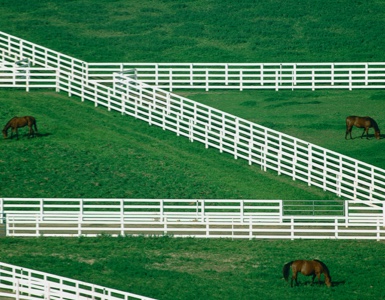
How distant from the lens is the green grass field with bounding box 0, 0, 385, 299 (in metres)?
32.8

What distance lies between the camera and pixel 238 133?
44.3m

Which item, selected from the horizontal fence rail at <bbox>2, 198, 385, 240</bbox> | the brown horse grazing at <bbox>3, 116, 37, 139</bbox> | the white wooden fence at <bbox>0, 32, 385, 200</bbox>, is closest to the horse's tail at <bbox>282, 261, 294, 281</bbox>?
the horizontal fence rail at <bbox>2, 198, 385, 240</bbox>

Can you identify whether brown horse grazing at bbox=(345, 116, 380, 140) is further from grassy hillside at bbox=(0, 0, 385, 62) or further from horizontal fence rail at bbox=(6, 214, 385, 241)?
grassy hillside at bbox=(0, 0, 385, 62)

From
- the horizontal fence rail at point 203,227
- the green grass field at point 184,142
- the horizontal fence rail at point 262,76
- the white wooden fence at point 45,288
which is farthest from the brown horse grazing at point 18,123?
the white wooden fence at point 45,288

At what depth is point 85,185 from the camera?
4150 centimetres

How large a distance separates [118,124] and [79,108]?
8.10 feet

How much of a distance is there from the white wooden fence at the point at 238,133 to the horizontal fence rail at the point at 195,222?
10.1ft

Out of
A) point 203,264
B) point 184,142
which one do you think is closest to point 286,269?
point 203,264

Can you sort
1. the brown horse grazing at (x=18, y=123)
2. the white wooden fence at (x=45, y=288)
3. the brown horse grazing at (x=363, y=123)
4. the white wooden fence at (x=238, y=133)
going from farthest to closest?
1. the brown horse grazing at (x=363, y=123)
2. the brown horse grazing at (x=18, y=123)
3. the white wooden fence at (x=238, y=133)
4. the white wooden fence at (x=45, y=288)

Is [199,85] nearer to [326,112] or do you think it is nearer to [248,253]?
[326,112]

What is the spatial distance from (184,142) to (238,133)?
2692 mm

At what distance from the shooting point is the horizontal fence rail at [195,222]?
3641cm

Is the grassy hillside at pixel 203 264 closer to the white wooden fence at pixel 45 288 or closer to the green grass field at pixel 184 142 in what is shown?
the green grass field at pixel 184 142

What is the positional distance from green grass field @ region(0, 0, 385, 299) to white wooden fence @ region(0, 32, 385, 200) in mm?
601
